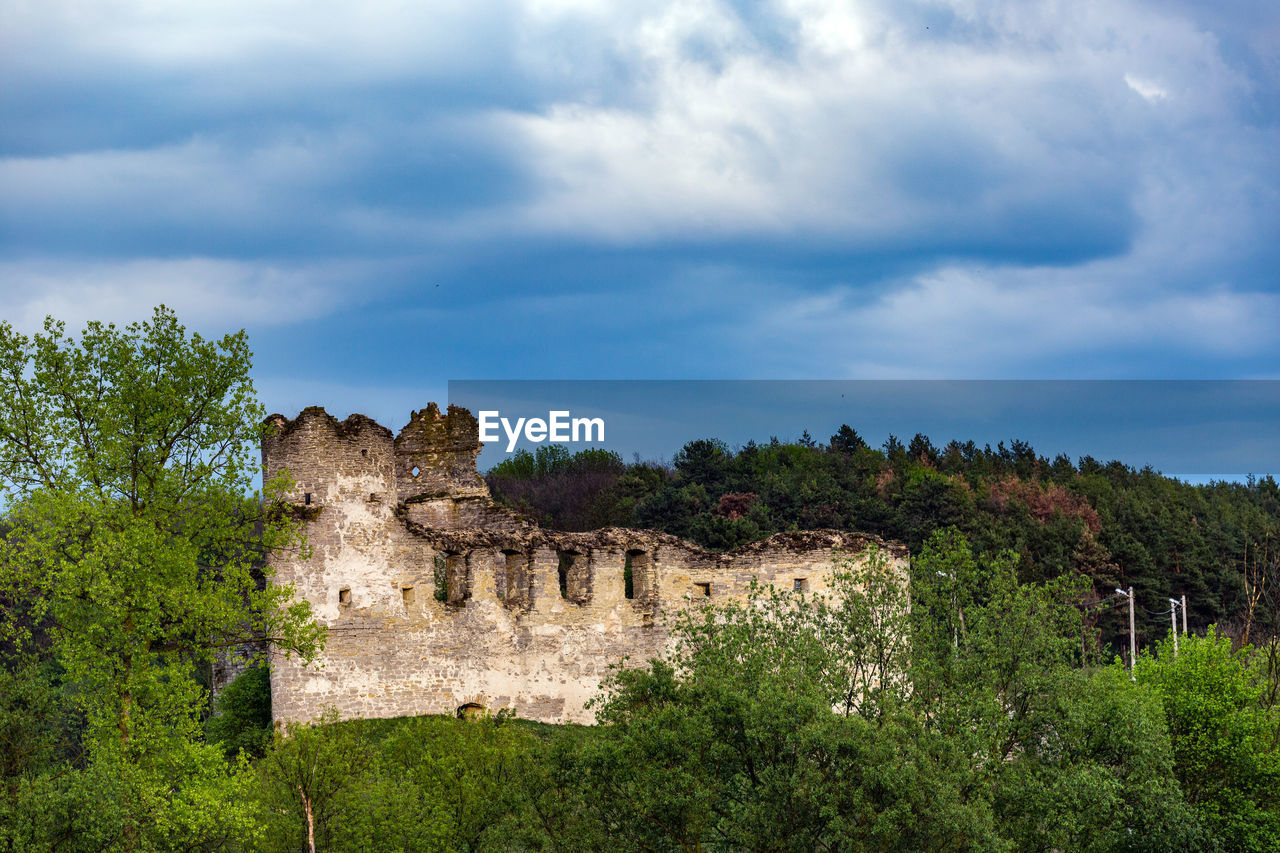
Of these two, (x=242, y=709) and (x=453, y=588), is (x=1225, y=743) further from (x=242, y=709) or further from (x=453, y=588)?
(x=242, y=709)

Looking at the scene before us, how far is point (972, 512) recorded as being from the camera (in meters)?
71.1

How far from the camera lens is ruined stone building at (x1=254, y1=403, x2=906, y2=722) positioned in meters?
37.8

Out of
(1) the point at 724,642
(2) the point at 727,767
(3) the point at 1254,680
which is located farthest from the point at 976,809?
(3) the point at 1254,680

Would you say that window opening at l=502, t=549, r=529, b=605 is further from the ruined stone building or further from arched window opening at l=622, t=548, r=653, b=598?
arched window opening at l=622, t=548, r=653, b=598

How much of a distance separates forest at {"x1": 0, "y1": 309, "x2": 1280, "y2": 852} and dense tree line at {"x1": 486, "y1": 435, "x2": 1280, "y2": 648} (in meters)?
32.7

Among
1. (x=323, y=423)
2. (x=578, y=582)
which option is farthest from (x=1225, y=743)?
(x=323, y=423)

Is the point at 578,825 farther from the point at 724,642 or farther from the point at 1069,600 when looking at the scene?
the point at 1069,600

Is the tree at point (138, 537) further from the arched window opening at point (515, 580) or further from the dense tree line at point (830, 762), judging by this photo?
the arched window opening at point (515, 580)

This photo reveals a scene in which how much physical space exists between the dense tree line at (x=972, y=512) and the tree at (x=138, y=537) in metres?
38.1

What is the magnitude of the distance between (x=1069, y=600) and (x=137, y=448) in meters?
20.2

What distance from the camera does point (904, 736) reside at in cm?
2339

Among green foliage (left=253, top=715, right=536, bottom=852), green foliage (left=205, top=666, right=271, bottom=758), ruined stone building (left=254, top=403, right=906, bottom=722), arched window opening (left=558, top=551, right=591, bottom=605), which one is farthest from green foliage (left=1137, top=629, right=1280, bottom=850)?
green foliage (left=205, top=666, right=271, bottom=758)

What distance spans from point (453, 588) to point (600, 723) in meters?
14.8

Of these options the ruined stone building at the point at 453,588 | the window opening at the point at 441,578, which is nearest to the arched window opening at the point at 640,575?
the ruined stone building at the point at 453,588
